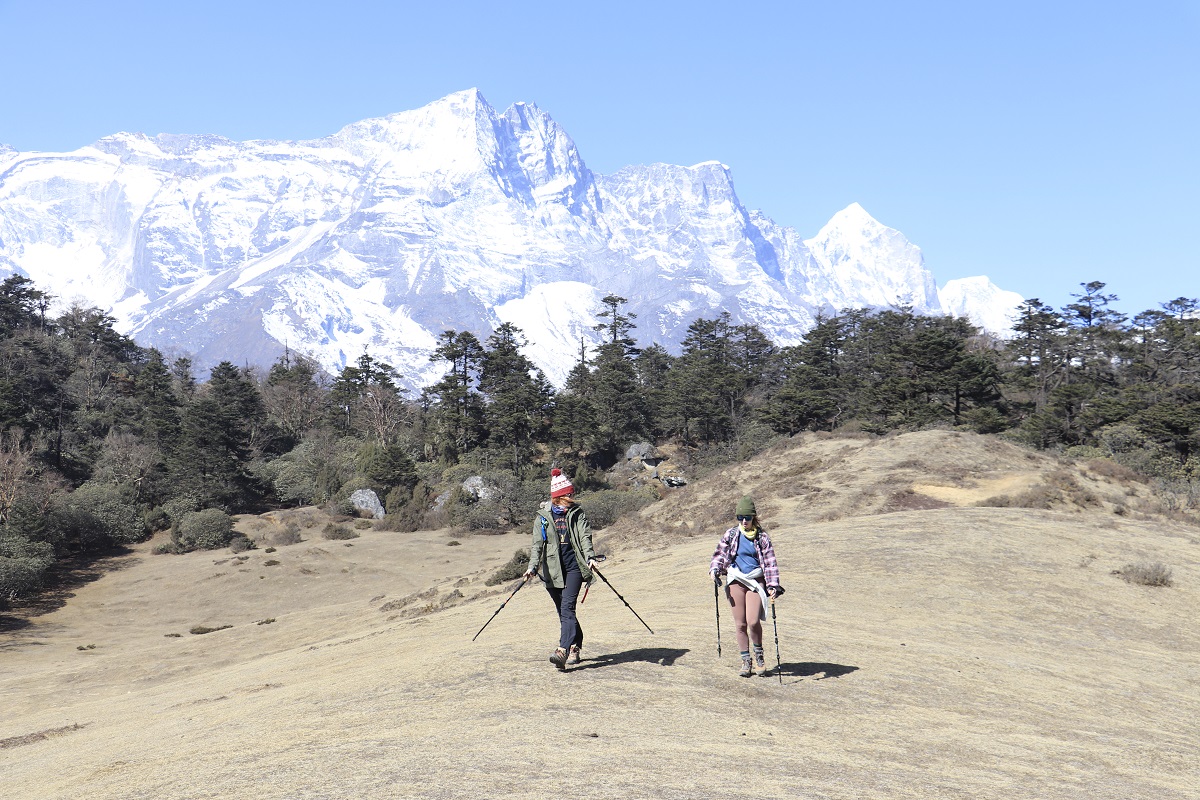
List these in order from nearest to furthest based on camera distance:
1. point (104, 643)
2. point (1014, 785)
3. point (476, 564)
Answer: point (1014, 785) → point (104, 643) → point (476, 564)

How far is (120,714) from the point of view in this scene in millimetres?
12195

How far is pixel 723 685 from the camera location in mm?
9133

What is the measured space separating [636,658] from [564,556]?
5.60 ft

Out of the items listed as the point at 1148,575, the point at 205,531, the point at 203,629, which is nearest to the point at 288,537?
the point at 205,531

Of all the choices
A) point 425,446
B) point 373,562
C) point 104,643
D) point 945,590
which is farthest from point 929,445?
point 425,446

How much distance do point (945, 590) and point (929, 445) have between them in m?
17.0

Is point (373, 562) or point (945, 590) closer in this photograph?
point (945, 590)

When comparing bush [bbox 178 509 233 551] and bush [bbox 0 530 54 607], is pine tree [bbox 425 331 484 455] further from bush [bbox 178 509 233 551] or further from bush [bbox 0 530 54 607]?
bush [bbox 0 530 54 607]

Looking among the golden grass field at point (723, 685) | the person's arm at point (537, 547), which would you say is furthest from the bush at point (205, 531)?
the person's arm at point (537, 547)

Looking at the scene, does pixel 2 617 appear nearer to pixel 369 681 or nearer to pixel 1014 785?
pixel 369 681

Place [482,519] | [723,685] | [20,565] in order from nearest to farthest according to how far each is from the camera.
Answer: [723,685] < [20,565] < [482,519]

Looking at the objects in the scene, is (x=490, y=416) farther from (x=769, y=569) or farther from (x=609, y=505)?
(x=769, y=569)

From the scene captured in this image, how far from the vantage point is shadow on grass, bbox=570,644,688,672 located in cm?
978

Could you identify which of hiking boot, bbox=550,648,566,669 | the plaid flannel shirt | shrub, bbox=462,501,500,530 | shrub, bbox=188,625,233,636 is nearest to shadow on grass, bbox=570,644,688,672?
hiking boot, bbox=550,648,566,669
